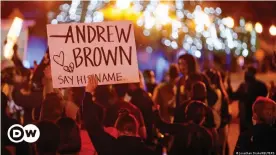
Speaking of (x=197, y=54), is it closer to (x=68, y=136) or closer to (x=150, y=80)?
(x=150, y=80)

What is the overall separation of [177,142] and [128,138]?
713 millimetres

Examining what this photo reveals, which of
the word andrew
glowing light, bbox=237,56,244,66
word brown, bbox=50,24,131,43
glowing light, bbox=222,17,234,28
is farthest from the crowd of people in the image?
glowing light, bbox=222,17,234,28

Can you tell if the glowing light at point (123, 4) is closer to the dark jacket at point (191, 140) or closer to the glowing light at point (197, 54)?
the glowing light at point (197, 54)

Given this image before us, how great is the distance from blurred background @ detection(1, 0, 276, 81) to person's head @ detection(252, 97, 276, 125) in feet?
3.28

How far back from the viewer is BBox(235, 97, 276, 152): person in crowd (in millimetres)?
4508

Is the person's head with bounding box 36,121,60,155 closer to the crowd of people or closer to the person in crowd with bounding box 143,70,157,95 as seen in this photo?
the crowd of people

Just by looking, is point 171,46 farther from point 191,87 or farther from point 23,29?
point 23,29

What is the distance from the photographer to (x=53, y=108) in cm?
494

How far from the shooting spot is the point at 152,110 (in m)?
5.36

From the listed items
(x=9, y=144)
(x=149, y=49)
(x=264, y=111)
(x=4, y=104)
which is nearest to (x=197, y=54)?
(x=149, y=49)

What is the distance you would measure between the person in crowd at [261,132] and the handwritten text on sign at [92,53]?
3.28 ft

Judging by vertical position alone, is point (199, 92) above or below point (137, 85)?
below

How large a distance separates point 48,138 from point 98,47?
35.1 inches

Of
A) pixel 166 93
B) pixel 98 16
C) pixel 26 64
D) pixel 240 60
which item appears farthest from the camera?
pixel 166 93
